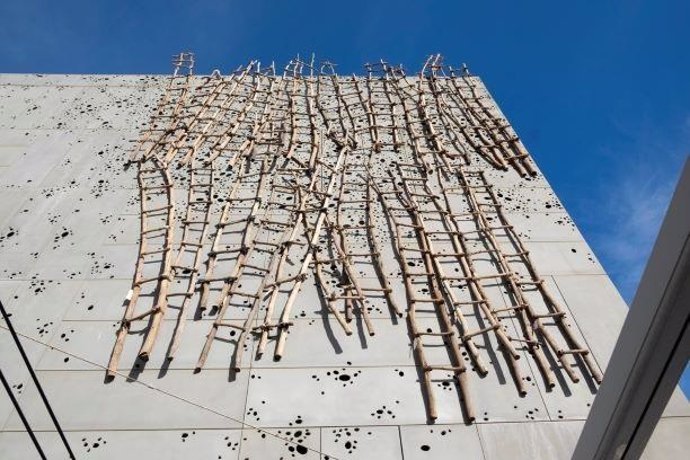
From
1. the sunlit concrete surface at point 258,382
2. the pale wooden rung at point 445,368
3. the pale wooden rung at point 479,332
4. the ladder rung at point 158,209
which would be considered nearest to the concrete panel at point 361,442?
the sunlit concrete surface at point 258,382

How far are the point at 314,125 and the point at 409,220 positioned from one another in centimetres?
235

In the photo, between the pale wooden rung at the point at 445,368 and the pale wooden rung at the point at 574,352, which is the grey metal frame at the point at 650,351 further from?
the pale wooden rung at the point at 574,352

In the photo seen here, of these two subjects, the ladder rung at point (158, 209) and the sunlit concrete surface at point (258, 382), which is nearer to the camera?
the sunlit concrete surface at point (258, 382)

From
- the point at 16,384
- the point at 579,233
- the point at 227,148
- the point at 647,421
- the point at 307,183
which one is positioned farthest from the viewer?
the point at 227,148

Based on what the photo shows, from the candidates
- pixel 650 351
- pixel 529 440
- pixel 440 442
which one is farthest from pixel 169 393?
pixel 650 351

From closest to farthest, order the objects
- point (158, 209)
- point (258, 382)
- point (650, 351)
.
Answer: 1. point (650, 351)
2. point (258, 382)
3. point (158, 209)

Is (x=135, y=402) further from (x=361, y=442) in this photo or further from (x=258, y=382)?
(x=361, y=442)

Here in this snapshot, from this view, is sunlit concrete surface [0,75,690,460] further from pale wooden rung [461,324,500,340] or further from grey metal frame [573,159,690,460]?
grey metal frame [573,159,690,460]

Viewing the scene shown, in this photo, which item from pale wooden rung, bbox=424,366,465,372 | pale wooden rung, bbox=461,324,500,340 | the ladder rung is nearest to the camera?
pale wooden rung, bbox=424,366,465,372

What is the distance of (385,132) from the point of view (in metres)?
7.55

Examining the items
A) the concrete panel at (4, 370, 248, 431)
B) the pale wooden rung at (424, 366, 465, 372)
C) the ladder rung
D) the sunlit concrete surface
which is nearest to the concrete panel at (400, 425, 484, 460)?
the sunlit concrete surface

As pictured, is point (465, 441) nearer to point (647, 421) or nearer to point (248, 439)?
point (248, 439)

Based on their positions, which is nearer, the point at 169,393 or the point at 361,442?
the point at 361,442

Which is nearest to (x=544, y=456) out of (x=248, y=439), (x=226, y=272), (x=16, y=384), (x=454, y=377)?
(x=454, y=377)
